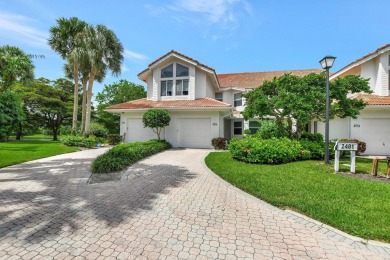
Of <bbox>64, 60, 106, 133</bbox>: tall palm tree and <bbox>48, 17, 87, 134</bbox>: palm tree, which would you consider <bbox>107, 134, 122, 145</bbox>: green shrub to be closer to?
<bbox>64, 60, 106, 133</bbox>: tall palm tree

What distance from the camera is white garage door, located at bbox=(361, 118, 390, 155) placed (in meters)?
13.1

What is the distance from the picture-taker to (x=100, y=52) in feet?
59.7

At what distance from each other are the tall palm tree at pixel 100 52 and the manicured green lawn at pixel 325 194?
52.9 feet

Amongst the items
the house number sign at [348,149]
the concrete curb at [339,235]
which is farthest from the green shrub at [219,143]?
the concrete curb at [339,235]

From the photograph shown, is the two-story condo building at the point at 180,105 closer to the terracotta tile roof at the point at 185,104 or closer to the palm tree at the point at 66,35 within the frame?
the terracotta tile roof at the point at 185,104

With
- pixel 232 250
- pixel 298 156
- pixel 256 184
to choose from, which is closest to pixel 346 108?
pixel 298 156

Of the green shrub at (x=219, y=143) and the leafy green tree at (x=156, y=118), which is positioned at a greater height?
the leafy green tree at (x=156, y=118)

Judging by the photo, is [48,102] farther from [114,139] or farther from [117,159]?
[117,159]

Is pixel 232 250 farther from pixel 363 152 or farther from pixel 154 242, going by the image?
pixel 363 152

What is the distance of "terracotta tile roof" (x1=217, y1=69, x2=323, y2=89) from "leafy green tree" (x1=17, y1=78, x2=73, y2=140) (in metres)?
21.1

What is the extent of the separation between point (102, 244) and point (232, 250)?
2.00 m

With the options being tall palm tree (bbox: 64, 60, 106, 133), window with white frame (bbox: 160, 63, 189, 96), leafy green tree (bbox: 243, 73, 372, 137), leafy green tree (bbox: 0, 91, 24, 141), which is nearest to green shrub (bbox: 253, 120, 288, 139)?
leafy green tree (bbox: 243, 73, 372, 137)

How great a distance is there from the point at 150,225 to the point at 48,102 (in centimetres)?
2920

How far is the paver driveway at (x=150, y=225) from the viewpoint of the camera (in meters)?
2.92
